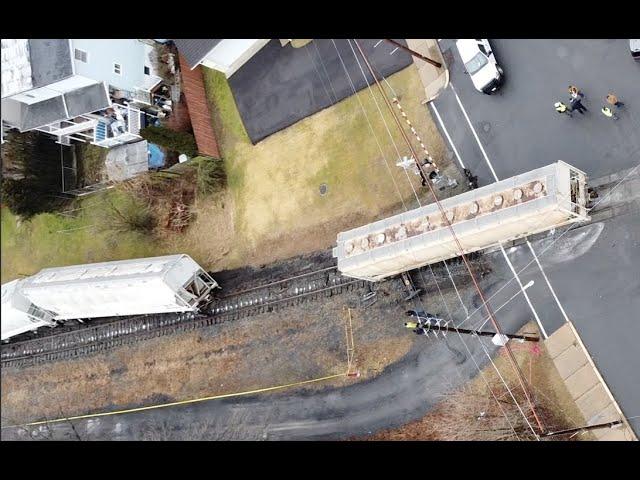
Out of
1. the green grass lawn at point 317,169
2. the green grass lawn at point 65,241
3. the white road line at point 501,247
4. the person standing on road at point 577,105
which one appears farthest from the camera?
the green grass lawn at point 65,241

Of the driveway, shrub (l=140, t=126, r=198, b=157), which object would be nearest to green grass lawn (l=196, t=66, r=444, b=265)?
the driveway

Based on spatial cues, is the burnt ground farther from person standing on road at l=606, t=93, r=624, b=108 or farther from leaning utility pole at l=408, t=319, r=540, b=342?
person standing on road at l=606, t=93, r=624, b=108

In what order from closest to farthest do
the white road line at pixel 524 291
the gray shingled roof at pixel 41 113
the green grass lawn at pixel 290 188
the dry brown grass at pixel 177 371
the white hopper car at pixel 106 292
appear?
the white road line at pixel 524 291, the green grass lawn at pixel 290 188, the dry brown grass at pixel 177 371, the white hopper car at pixel 106 292, the gray shingled roof at pixel 41 113

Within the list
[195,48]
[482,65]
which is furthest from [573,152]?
[195,48]

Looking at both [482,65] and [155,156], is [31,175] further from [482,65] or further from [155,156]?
[482,65]

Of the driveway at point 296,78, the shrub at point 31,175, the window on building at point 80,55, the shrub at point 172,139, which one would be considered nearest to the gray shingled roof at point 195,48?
the driveway at point 296,78

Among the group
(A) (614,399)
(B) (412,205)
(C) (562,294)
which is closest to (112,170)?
(B) (412,205)

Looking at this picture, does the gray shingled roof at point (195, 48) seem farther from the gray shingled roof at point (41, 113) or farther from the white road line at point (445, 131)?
the white road line at point (445, 131)
